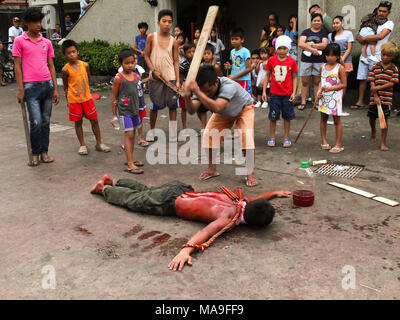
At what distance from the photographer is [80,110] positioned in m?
6.01

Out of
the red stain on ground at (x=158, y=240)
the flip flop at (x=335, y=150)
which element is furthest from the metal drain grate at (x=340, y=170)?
the red stain on ground at (x=158, y=240)

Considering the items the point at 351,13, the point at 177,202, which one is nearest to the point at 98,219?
the point at 177,202

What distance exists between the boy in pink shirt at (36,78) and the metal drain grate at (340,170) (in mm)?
3590

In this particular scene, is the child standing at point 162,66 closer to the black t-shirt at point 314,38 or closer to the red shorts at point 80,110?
the red shorts at point 80,110

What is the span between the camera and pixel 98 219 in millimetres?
4031

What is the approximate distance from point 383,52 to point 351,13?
11.2 feet

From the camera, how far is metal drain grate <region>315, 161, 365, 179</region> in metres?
5.07

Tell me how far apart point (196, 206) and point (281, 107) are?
310cm

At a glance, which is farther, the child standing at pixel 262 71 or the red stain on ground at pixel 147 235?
the child standing at pixel 262 71

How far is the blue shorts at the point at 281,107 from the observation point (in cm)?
630

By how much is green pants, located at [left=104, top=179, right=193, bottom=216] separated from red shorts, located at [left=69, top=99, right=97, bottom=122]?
1995 mm

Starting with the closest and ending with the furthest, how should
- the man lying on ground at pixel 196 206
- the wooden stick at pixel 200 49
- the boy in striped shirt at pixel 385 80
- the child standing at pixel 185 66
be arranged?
the man lying on ground at pixel 196 206 → the wooden stick at pixel 200 49 → the boy in striped shirt at pixel 385 80 → the child standing at pixel 185 66

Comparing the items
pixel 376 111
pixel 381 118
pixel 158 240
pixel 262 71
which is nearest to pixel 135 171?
pixel 158 240

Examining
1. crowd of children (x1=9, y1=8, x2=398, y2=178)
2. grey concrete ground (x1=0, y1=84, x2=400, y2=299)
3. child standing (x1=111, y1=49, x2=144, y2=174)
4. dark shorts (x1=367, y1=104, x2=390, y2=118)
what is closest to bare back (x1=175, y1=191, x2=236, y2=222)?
grey concrete ground (x1=0, y1=84, x2=400, y2=299)
